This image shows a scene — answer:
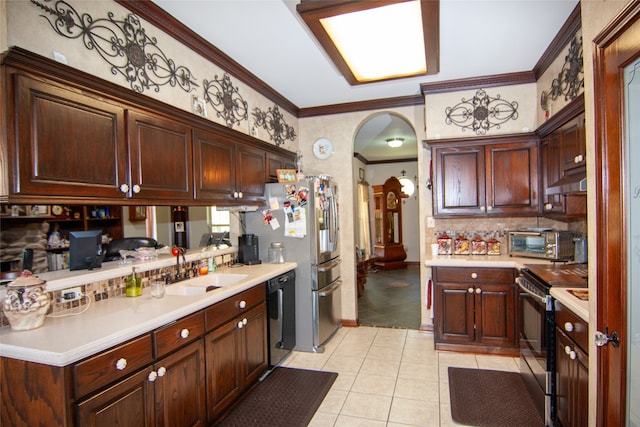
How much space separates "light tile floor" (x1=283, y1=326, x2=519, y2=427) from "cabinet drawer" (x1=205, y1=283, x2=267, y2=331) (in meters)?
0.92

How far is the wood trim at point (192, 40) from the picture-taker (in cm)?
220

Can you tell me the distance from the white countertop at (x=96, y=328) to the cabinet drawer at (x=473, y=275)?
2.19m

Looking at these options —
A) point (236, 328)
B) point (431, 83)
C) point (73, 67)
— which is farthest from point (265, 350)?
point (431, 83)

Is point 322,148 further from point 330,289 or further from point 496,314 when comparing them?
point 496,314

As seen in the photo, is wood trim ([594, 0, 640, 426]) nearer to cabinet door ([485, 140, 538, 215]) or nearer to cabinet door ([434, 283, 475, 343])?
cabinet door ([434, 283, 475, 343])

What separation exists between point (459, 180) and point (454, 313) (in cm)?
139

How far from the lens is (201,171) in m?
2.59

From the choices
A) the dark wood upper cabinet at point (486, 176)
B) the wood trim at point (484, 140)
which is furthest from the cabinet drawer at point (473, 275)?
the wood trim at point (484, 140)

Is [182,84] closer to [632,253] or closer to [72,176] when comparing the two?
[72,176]

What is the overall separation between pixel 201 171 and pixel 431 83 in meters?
2.63

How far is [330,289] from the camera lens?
3.86m

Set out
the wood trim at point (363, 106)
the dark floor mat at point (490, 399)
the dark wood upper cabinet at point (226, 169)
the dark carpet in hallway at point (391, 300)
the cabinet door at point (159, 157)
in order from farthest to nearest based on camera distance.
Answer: the dark carpet in hallway at point (391, 300)
the wood trim at point (363, 106)
the dark wood upper cabinet at point (226, 169)
the dark floor mat at point (490, 399)
the cabinet door at point (159, 157)

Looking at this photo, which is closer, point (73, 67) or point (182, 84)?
point (73, 67)

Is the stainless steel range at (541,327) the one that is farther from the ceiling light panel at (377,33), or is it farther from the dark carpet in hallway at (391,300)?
the ceiling light panel at (377,33)
